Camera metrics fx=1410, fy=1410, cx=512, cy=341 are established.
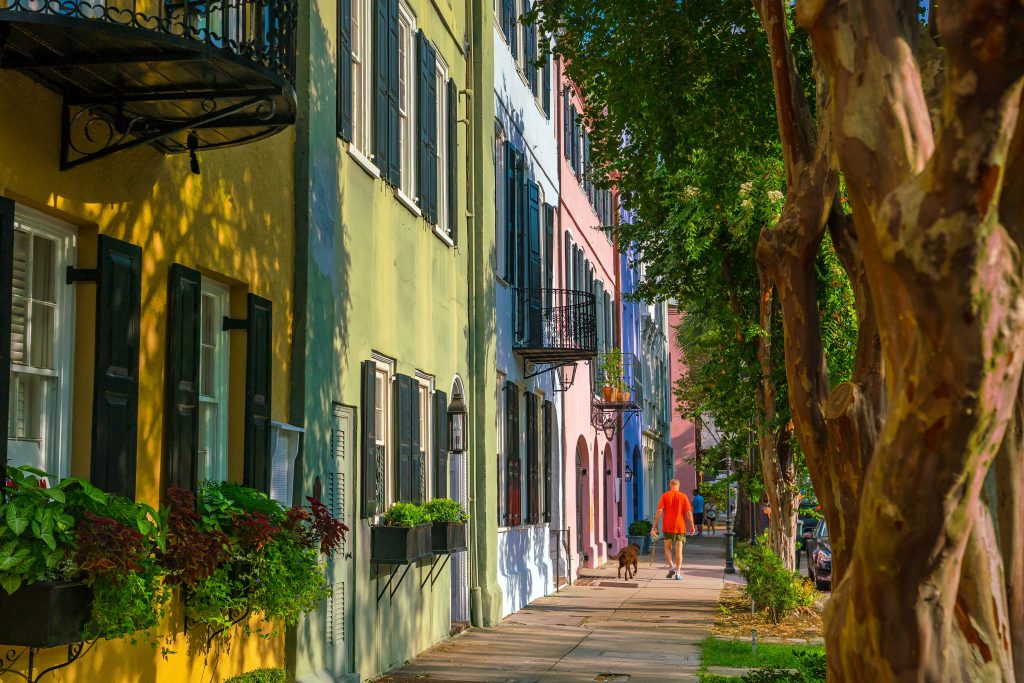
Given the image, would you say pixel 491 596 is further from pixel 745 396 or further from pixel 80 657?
pixel 80 657

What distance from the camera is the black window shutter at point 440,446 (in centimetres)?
1491

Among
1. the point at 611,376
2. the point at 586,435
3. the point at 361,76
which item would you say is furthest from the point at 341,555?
the point at 611,376

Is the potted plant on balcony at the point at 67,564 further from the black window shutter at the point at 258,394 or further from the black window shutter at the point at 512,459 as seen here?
the black window shutter at the point at 512,459

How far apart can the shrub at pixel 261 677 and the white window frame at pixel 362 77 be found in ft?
16.1

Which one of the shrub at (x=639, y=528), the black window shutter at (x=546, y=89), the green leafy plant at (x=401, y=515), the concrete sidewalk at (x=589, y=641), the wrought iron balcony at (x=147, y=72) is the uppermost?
the black window shutter at (x=546, y=89)

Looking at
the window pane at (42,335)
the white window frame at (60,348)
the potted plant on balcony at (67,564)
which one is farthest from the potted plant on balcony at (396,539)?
the potted plant on balcony at (67,564)

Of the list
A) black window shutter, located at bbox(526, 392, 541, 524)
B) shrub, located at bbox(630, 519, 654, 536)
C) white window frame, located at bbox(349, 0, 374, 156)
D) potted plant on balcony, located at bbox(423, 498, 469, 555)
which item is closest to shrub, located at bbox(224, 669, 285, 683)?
potted plant on balcony, located at bbox(423, 498, 469, 555)

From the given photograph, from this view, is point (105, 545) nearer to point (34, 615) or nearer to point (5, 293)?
point (34, 615)

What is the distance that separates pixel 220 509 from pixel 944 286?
17.2 feet

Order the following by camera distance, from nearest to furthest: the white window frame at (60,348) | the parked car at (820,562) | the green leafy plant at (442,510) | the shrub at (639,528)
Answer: the white window frame at (60,348)
the green leafy plant at (442,510)
the parked car at (820,562)
the shrub at (639,528)

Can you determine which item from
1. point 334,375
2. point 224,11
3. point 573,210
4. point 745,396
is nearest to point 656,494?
point 573,210

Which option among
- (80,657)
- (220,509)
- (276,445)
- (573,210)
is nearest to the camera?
(80,657)

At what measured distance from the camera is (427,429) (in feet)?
48.6

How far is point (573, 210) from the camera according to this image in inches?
1070
